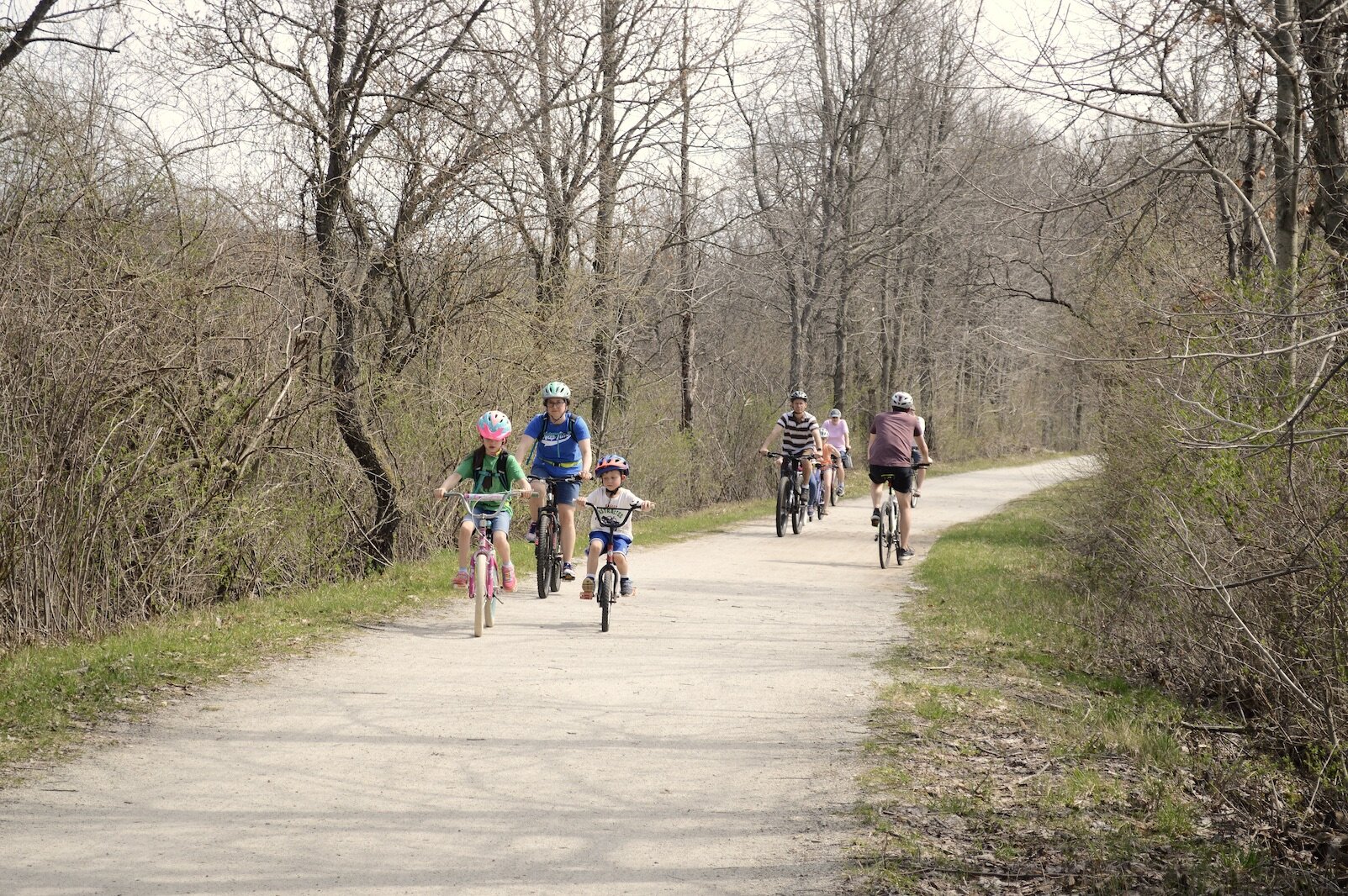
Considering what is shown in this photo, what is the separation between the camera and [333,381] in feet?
46.5

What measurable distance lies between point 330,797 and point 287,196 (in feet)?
32.9

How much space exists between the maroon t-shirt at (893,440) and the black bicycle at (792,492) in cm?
417

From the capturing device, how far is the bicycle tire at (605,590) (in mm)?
10438

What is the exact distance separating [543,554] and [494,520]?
1.55 metres

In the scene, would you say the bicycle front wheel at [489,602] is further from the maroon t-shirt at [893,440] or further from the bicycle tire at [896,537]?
the bicycle tire at [896,537]

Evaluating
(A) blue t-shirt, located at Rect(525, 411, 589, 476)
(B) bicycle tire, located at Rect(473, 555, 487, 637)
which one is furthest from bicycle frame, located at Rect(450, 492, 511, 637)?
(A) blue t-shirt, located at Rect(525, 411, 589, 476)

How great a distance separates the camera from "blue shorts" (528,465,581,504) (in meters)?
→ 11.9

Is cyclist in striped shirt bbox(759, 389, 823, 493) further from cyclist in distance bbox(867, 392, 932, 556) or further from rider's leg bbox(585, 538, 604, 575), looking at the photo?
rider's leg bbox(585, 538, 604, 575)

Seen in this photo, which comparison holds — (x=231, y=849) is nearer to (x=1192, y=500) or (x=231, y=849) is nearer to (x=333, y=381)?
(x=1192, y=500)

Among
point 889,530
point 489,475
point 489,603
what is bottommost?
point 489,603

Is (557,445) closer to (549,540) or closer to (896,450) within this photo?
(549,540)

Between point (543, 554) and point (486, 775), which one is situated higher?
point (543, 554)

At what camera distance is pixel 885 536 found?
16.2 m

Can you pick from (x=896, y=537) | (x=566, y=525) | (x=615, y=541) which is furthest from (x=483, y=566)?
(x=896, y=537)
